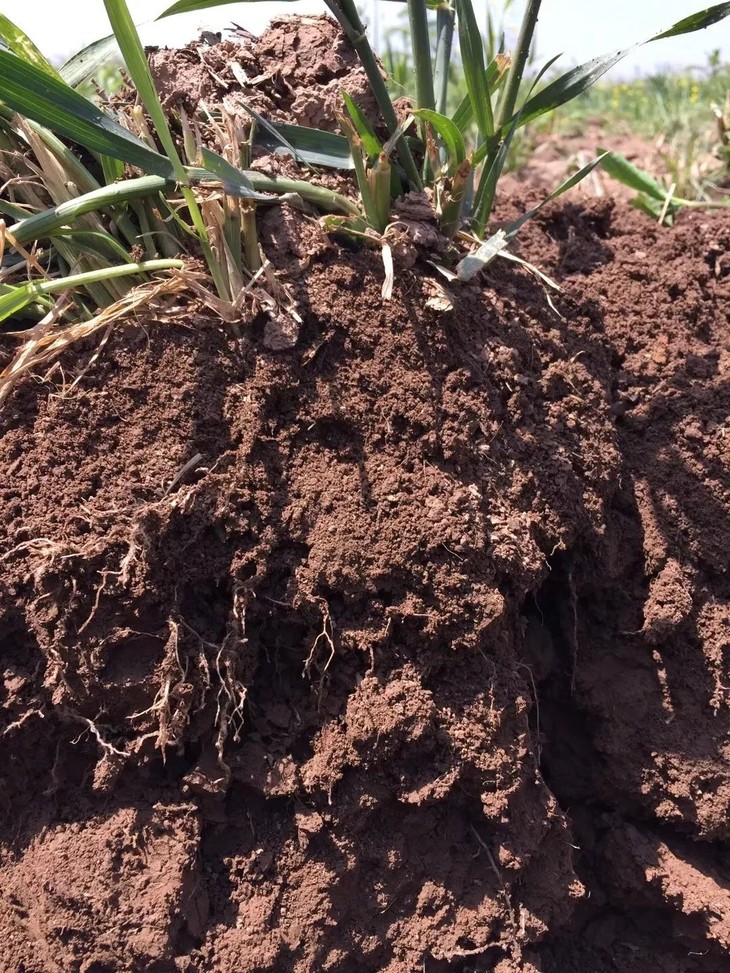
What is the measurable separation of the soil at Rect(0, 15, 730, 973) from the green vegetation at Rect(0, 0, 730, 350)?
0.30 ft

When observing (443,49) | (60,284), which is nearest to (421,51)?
(443,49)

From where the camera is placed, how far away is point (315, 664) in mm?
1299

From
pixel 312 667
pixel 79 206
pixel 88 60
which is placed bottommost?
pixel 312 667

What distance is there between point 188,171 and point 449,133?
464 millimetres

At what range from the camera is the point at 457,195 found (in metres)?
1.40

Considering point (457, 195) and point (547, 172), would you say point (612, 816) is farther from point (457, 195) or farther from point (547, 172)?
point (547, 172)

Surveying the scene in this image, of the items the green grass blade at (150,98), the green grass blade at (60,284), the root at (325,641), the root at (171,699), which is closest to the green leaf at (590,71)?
the green grass blade at (150,98)

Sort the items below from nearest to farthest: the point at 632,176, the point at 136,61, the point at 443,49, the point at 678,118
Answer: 1. the point at 136,61
2. the point at 443,49
3. the point at 632,176
4. the point at 678,118

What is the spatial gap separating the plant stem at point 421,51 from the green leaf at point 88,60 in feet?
1.93

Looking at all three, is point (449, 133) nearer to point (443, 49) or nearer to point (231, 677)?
point (443, 49)

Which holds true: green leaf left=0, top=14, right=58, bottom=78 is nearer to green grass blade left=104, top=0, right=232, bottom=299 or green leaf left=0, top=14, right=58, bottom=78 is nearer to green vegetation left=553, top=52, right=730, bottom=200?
green grass blade left=104, top=0, right=232, bottom=299

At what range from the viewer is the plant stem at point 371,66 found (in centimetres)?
129

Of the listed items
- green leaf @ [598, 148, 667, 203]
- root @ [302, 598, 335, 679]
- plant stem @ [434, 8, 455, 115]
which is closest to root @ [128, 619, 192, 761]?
root @ [302, 598, 335, 679]

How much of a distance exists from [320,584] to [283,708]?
0.23 metres
